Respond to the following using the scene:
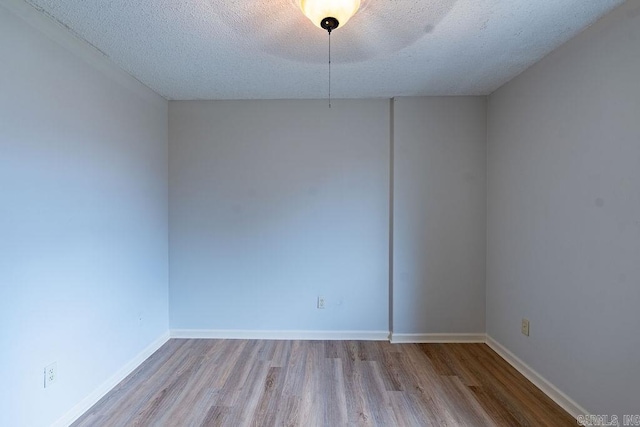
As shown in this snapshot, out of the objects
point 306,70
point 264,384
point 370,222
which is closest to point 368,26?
point 306,70

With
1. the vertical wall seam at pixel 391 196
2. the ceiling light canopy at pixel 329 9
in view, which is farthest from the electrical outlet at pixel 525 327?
the ceiling light canopy at pixel 329 9

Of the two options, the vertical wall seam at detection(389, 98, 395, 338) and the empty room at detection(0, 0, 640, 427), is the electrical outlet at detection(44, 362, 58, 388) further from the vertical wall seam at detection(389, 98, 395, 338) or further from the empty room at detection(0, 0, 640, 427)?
the vertical wall seam at detection(389, 98, 395, 338)

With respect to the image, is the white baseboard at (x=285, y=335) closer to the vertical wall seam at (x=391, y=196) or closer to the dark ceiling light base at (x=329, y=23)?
the vertical wall seam at (x=391, y=196)

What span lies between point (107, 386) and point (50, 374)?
54 centimetres

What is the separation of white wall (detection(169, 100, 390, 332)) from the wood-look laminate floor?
15.2 inches

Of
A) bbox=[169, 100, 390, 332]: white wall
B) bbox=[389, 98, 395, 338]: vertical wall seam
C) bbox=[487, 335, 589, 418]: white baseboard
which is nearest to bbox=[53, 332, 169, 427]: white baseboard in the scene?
bbox=[169, 100, 390, 332]: white wall

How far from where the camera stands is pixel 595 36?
166 centimetres

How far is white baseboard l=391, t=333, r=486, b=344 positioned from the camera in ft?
9.19


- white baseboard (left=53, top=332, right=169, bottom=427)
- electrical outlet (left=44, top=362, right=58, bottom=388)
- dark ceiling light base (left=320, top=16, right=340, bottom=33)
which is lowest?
white baseboard (left=53, top=332, right=169, bottom=427)

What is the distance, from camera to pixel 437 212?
2.81 metres

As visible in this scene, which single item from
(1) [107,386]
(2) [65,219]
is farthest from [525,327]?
(2) [65,219]

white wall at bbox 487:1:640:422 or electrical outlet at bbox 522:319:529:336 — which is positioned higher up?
white wall at bbox 487:1:640:422

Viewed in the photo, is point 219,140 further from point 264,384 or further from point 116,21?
point 264,384

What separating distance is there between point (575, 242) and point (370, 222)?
1.54 metres
